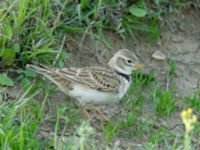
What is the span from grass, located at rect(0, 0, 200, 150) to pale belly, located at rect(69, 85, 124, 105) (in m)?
0.14

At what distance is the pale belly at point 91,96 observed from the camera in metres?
6.41

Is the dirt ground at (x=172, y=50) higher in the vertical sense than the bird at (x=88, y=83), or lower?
lower

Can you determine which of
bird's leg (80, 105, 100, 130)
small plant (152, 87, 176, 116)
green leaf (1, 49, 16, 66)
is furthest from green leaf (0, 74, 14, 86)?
small plant (152, 87, 176, 116)

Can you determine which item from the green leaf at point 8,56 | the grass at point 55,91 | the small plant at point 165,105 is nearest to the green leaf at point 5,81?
the grass at point 55,91

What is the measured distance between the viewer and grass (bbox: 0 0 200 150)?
19.1 feet

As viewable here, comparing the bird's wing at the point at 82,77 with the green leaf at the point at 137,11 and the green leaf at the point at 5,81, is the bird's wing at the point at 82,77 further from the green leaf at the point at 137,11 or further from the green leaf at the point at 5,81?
the green leaf at the point at 137,11

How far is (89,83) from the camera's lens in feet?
21.2

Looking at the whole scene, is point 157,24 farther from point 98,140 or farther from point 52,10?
point 98,140

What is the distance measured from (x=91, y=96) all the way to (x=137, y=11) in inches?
61.1

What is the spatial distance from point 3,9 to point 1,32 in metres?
0.30

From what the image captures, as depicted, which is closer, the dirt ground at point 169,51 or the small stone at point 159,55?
the dirt ground at point 169,51

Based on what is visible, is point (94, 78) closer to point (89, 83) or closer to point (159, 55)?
point (89, 83)

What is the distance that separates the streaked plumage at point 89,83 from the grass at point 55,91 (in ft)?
0.56

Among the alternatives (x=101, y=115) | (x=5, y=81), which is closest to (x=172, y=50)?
(x=101, y=115)
